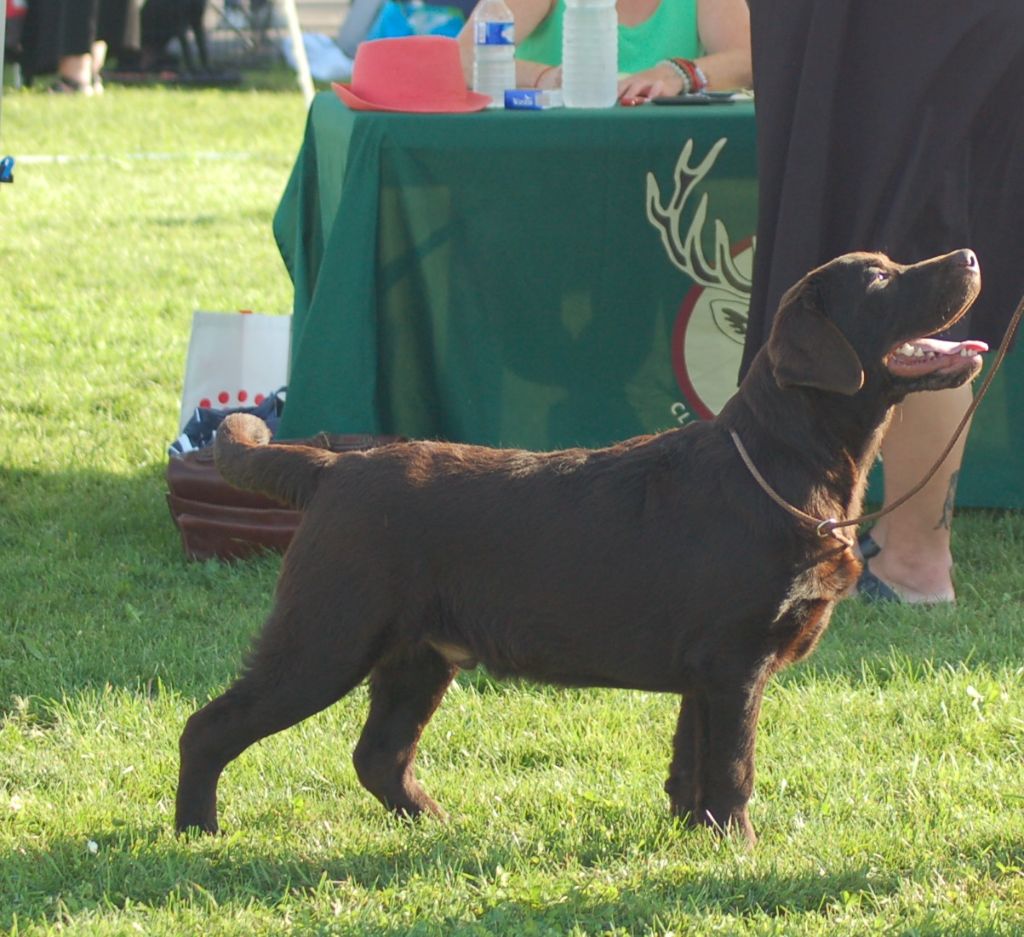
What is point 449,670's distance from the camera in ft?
10.8

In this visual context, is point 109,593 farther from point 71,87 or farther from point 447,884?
point 71,87

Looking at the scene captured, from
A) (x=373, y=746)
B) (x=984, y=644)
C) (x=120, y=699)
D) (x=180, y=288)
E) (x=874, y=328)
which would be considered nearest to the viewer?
(x=874, y=328)

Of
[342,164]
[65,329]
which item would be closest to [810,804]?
[342,164]

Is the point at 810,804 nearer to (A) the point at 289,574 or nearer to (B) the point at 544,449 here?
(A) the point at 289,574

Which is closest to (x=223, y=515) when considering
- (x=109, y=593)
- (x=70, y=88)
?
(x=109, y=593)

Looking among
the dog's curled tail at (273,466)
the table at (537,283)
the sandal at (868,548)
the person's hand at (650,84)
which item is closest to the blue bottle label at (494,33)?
the person's hand at (650,84)

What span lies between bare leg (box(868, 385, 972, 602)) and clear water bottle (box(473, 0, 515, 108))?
184cm

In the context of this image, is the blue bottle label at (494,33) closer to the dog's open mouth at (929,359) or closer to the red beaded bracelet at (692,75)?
the red beaded bracelet at (692,75)

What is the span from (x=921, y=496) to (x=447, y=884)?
7.10 ft

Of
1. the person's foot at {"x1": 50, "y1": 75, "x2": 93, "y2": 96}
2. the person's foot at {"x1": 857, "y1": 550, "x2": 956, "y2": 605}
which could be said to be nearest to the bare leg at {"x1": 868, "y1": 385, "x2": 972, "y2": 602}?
the person's foot at {"x1": 857, "y1": 550, "x2": 956, "y2": 605}

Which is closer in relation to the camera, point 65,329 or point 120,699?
point 120,699

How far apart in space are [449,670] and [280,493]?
0.52m

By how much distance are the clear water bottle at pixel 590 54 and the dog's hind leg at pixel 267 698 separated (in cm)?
264

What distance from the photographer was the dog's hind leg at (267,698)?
2.97 m
